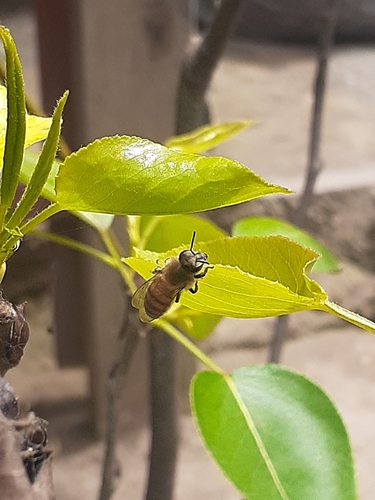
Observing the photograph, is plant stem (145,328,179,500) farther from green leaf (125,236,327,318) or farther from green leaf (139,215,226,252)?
green leaf (125,236,327,318)

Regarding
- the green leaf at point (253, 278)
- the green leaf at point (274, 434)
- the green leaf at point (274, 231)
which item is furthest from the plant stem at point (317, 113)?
the green leaf at point (253, 278)

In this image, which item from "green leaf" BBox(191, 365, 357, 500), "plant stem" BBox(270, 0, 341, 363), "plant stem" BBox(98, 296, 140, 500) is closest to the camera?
"green leaf" BBox(191, 365, 357, 500)

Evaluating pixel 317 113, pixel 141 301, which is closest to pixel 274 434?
pixel 141 301

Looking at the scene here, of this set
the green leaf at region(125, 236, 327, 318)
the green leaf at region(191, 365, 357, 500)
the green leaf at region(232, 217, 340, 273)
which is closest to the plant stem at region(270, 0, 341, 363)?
the green leaf at region(232, 217, 340, 273)

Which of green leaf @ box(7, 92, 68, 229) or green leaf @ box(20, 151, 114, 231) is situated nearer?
green leaf @ box(7, 92, 68, 229)

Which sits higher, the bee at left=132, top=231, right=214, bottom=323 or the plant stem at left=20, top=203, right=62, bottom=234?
the plant stem at left=20, top=203, right=62, bottom=234

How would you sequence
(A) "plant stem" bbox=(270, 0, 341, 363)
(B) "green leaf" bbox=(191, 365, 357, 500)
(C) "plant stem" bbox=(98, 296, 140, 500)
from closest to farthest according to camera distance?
1. (B) "green leaf" bbox=(191, 365, 357, 500)
2. (C) "plant stem" bbox=(98, 296, 140, 500)
3. (A) "plant stem" bbox=(270, 0, 341, 363)
